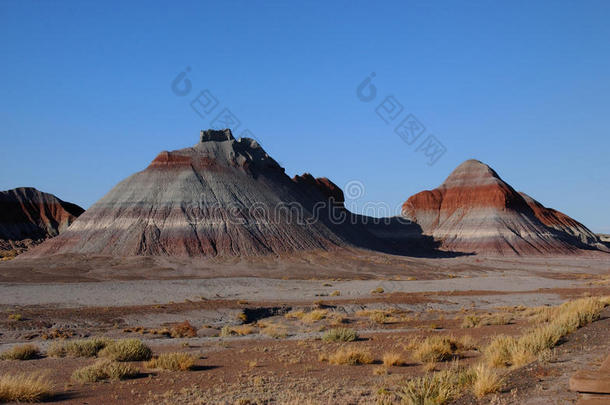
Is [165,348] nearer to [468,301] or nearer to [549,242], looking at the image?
[468,301]

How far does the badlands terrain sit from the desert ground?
8 centimetres

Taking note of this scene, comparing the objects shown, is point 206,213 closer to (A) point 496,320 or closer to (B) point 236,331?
(B) point 236,331

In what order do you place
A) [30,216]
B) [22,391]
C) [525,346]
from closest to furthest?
[22,391]
[525,346]
[30,216]

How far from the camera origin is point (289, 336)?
67.4ft

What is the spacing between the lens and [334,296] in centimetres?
3644

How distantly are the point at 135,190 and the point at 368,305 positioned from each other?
2255 inches

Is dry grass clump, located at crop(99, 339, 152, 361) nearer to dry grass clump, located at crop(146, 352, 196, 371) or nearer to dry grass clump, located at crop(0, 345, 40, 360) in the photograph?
dry grass clump, located at crop(146, 352, 196, 371)

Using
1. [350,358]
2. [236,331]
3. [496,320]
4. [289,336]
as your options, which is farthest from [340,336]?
[496,320]

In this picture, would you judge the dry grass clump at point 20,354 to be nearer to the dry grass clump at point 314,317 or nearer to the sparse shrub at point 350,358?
the sparse shrub at point 350,358

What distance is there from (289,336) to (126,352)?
7392 millimetres

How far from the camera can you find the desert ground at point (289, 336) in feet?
35.9

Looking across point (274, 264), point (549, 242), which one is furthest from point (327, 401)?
point (549, 242)

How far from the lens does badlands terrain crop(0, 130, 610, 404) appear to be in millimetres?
11648

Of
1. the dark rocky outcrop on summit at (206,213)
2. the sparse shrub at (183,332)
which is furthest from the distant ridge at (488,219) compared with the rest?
the sparse shrub at (183,332)
